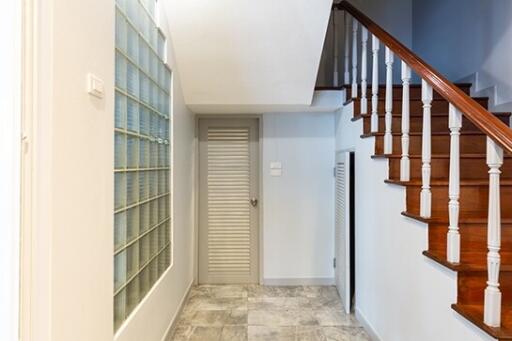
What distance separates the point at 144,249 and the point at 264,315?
1498mm

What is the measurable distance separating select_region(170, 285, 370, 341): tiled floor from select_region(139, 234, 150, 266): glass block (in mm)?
937

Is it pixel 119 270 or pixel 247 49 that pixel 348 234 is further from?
pixel 119 270

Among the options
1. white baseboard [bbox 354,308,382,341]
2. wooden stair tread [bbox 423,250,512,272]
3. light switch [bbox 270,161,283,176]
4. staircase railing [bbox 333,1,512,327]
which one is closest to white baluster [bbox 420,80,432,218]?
staircase railing [bbox 333,1,512,327]

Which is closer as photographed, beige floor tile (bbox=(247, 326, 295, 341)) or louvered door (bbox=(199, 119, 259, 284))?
beige floor tile (bbox=(247, 326, 295, 341))

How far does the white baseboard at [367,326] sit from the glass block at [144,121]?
2.17 meters

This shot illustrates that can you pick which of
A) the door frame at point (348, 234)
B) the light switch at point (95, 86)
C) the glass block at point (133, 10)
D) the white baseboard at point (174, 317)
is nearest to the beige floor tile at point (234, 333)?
the white baseboard at point (174, 317)

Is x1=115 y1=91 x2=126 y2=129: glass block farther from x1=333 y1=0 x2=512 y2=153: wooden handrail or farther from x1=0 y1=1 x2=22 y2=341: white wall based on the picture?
x1=333 y1=0 x2=512 y2=153: wooden handrail

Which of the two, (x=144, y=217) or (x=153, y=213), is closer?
(x=144, y=217)

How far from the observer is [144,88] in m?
2.11

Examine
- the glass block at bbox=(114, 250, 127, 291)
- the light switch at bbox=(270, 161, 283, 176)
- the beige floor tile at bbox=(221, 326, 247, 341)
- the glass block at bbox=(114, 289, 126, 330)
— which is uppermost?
the light switch at bbox=(270, 161, 283, 176)

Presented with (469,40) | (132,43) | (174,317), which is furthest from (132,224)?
(469,40)

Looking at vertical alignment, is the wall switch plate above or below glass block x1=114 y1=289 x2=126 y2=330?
above

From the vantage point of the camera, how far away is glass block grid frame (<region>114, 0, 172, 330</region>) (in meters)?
1.73

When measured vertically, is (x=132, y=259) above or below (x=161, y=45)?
below
